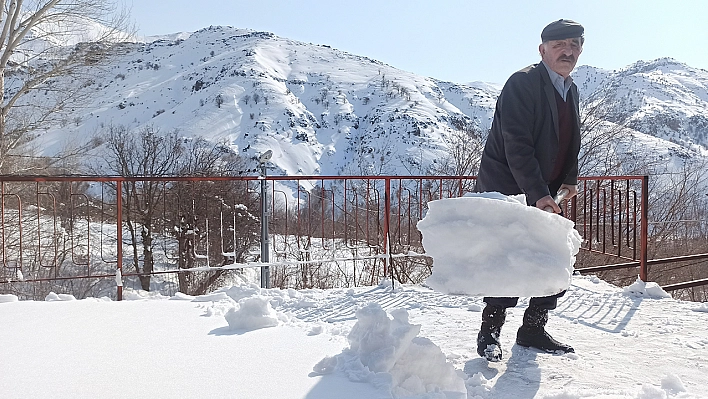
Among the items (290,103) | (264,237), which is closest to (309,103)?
(290,103)

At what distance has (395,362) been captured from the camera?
2084 mm

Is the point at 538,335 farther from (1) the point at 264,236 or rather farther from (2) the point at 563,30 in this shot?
(1) the point at 264,236

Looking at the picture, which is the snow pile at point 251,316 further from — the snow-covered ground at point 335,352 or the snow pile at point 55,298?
the snow pile at point 55,298

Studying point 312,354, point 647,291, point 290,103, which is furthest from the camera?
point 290,103

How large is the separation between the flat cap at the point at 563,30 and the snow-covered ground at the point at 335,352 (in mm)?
1155

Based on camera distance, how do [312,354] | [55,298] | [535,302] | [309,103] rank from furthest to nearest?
[309,103], [55,298], [535,302], [312,354]

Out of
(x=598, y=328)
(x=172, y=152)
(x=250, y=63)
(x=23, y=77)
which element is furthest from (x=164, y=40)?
(x=598, y=328)

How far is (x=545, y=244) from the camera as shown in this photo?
1984 mm

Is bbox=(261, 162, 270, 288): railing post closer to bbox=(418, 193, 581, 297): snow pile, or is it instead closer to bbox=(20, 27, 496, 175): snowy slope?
bbox=(418, 193, 581, 297): snow pile

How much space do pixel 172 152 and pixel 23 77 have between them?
31.7ft

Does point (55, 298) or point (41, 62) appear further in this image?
point (41, 62)

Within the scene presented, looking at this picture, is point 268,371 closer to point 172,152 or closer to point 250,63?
point 172,152

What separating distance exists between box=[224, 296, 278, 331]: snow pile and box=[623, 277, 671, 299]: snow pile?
3.39 meters

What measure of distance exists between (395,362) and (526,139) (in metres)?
1.30
